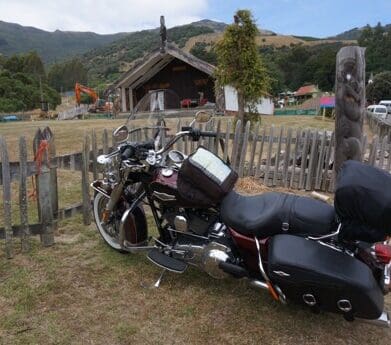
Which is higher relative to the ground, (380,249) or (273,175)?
(380,249)

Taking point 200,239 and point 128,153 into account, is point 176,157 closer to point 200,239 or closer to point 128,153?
point 128,153

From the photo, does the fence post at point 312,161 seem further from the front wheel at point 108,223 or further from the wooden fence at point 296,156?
the front wheel at point 108,223

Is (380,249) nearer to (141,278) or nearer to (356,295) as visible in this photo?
(356,295)

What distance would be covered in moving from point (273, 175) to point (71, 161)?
12.2ft

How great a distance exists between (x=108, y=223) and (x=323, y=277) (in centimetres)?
258

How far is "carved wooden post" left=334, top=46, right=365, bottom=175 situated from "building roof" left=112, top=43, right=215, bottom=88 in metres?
15.1

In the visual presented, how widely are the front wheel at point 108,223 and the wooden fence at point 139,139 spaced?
49cm

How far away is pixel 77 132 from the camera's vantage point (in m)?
16.2

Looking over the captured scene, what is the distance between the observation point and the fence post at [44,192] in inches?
175

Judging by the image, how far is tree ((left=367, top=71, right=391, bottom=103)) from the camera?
61.1 metres

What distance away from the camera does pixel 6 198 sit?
423 centimetres

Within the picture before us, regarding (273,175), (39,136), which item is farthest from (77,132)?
(39,136)

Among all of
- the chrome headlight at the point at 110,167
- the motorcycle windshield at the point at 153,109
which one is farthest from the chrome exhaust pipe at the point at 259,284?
the motorcycle windshield at the point at 153,109

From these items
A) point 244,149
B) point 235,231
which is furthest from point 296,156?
point 235,231
